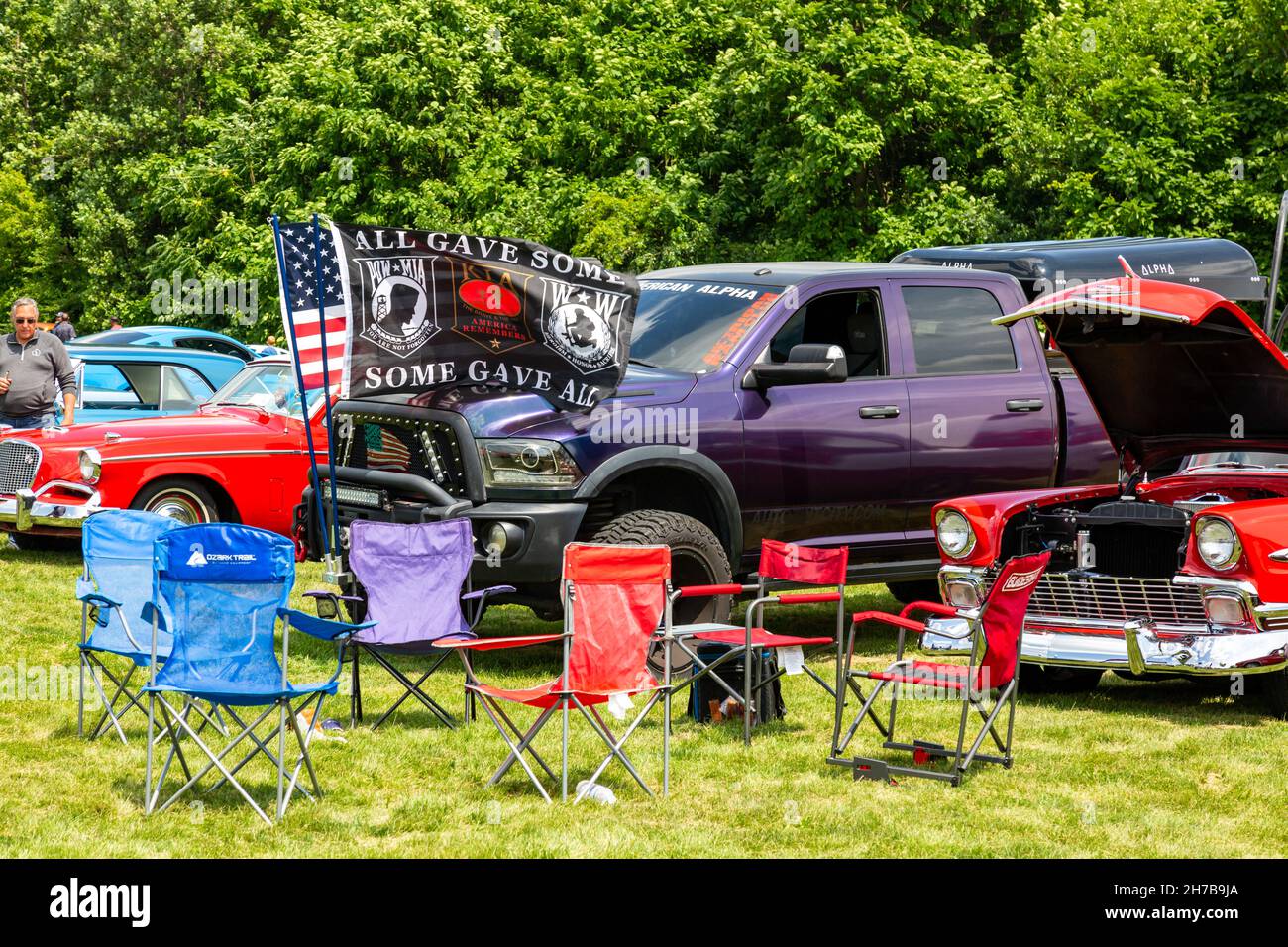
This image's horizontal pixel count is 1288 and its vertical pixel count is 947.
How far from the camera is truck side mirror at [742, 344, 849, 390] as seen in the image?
29.1 feet

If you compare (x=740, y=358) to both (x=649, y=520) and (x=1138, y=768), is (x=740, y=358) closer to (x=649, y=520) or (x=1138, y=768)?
(x=649, y=520)

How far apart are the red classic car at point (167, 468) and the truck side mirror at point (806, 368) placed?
14.7 ft

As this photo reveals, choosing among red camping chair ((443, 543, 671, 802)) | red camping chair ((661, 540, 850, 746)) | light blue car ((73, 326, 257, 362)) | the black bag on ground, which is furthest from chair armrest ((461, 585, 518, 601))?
light blue car ((73, 326, 257, 362))

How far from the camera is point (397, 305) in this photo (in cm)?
875

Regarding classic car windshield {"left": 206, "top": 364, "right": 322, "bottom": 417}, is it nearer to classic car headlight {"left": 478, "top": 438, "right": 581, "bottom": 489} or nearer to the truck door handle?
classic car headlight {"left": 478, "top": 438, "right": 581, "bottom": 489}

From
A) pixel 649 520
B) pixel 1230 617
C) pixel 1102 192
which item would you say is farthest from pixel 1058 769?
pixel 1102 192

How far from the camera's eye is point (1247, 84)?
22578 mm

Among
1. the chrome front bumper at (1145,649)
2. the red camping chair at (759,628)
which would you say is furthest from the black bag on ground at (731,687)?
the chrome front bumper at (1145,649)

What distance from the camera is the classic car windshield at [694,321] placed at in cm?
941

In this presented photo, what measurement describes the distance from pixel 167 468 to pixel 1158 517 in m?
7.60

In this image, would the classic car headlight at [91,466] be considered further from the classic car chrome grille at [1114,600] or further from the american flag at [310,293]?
the classic car chrome grille at [1114,600]

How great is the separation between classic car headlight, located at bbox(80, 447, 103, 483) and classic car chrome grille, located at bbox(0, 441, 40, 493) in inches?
16.6

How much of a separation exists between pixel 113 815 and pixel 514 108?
26.0 m

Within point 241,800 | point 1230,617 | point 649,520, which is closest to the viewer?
point 241,800
